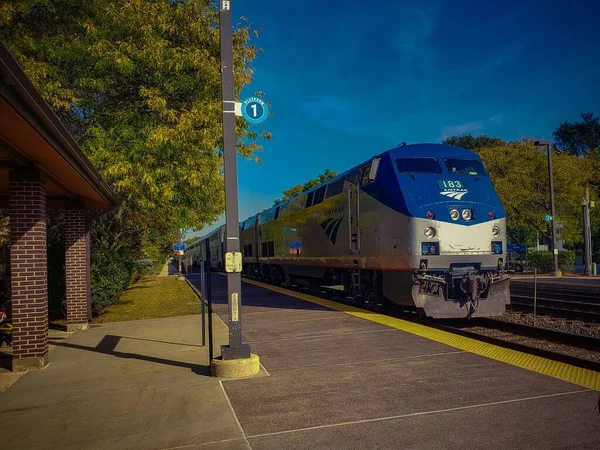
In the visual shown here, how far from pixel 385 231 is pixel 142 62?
8914mm

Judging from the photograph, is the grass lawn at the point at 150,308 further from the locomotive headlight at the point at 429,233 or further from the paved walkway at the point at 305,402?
the locomotive headlight at the point at 429,233

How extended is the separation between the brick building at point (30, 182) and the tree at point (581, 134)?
234ft

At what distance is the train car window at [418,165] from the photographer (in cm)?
1186

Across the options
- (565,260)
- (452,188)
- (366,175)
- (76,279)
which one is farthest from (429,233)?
(565,260)

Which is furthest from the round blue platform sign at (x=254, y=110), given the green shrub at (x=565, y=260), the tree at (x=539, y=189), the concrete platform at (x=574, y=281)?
the tree at (x=539, y=189)

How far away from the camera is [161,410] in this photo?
18.7 ft


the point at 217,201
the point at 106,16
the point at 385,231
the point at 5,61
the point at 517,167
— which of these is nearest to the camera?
the point at 5,61

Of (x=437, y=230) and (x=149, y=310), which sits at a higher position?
(x=437, y=230)

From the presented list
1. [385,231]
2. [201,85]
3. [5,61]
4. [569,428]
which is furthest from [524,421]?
[201,85]

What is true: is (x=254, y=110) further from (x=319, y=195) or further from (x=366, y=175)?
(x=319, y=195)

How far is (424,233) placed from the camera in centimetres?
1073

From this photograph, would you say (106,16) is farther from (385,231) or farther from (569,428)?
(569,428)

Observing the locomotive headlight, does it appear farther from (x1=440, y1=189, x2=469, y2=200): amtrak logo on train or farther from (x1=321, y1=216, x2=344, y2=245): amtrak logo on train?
(x1=321, y1=216, x2=344, y2=245): amtrak logo on train

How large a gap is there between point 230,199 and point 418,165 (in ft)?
20.0
